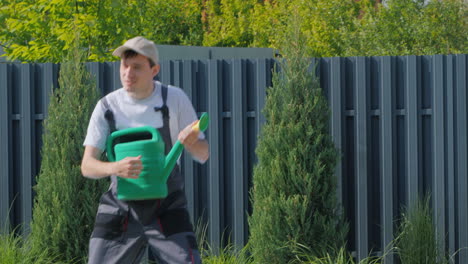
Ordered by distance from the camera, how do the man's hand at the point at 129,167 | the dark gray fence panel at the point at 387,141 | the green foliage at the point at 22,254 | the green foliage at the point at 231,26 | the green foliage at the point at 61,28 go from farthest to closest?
the green foliage at the point at 231,26, the green foliage at the point at 61,28, the dark gray fence panel at the point at 387,141, the green foliage at the point at 22,254, the man's hand at the point at 129,167

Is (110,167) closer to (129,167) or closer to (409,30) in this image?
(129,167)

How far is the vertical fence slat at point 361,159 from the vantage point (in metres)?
6.98

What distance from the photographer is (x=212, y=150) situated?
748 centimetres

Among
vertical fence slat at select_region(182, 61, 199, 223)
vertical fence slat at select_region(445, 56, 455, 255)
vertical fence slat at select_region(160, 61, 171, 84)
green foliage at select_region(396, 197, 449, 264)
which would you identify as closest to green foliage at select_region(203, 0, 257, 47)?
vertical fence slat at select_region(160, 61, 171, 84)

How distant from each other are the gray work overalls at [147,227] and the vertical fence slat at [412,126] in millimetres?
3290

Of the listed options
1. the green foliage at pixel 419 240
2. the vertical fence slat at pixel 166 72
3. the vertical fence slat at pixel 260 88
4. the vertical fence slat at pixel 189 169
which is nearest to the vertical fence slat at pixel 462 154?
the green foliage at pixel 419 240

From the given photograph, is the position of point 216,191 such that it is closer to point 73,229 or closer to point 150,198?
point 73,229

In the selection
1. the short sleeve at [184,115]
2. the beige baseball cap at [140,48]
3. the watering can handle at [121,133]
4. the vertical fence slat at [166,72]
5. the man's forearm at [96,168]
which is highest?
the vertical fence slat at [166,72]

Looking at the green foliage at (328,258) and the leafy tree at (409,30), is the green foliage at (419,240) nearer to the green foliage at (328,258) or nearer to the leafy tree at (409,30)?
the green foliage at (328,258)

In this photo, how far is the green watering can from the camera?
381 centimetres

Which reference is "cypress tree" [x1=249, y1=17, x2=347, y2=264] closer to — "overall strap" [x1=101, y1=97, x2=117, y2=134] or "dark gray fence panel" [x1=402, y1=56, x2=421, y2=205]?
"dark gray fence panel" [x1=402, y1=56, x2=421, y2=205]

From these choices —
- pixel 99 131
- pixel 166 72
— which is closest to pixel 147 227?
pixel 99 131

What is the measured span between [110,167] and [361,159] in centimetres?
363

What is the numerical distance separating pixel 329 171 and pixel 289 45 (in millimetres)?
1091
